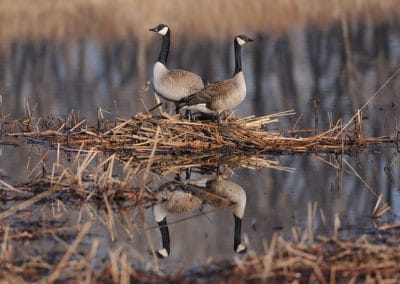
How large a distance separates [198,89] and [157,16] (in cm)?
1549

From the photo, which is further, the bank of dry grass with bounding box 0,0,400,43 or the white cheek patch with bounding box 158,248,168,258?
the bank of dry grass with bounding box 0,0,400,43

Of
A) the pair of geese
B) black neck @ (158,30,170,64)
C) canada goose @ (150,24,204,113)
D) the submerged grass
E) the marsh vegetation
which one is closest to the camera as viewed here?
the submerged grass

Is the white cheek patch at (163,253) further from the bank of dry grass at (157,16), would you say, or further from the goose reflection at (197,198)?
the bank of dry grass at (157,16)

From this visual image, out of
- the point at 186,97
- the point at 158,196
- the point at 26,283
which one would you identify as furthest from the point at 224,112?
the point at 26,283

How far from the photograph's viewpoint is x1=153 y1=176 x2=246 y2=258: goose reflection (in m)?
9.00

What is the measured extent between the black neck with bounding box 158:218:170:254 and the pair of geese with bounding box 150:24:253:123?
363 centimetres

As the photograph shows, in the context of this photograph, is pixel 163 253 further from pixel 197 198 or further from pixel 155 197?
pixel 197 198

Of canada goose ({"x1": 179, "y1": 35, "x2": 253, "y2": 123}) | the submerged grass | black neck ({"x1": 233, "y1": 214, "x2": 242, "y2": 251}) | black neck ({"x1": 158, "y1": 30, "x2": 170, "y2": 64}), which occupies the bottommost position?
black neck ({"x1": 233, "y1": 214, "x2": 242, "y2": 251})

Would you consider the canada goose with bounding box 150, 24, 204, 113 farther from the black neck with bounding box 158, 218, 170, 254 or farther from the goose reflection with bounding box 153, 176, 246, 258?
the black neck with bounding box 158, 218, 170, 254

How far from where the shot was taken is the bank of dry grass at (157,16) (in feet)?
87.5

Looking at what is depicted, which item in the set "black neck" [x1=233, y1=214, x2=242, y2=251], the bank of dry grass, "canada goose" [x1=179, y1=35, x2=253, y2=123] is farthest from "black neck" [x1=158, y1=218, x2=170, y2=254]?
the bank of dry grass

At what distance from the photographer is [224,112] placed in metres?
13.0

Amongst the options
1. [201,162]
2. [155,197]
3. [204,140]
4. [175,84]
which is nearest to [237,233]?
[155,197]

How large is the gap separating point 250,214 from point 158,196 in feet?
3.62
